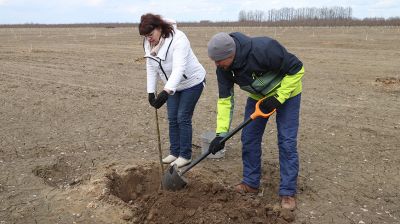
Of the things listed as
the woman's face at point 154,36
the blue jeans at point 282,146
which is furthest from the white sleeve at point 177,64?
the blue jeans at point 282,146

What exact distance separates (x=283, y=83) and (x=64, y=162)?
297cm

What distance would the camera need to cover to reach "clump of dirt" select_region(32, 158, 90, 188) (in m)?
4.61

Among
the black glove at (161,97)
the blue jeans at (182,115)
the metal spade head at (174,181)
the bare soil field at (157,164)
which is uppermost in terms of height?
the black glove at (161,97)

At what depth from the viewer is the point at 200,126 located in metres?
6.78

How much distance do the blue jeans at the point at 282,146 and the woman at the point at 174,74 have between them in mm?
772

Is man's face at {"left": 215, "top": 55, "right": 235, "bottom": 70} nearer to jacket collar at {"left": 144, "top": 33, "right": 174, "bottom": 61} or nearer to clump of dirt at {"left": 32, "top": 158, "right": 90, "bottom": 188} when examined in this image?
jacket collar at {"left": 144, "top": 33, "right": 174, "bottom": 61}

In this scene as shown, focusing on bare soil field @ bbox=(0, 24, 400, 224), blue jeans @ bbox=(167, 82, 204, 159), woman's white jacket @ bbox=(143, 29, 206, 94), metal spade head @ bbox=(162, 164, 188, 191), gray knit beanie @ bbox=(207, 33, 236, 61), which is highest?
gray knit beanie @ bbox=(207, 33, 236, 61)

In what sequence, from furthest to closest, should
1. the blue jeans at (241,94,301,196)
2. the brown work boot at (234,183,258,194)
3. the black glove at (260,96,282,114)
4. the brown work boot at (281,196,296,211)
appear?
1. the brown work boot at (234,183,258,194)
2. the brown work boot at (281,196,296,211)
3. the blue jeans at (241,94,301,196)
4. the black glove at (260,96,282,114)

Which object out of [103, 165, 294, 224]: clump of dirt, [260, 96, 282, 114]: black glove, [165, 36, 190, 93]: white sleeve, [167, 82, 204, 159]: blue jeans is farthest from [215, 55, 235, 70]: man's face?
[103, 165, 294, 224]: clump of dirt

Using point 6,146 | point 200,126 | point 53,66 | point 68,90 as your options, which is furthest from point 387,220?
point 53,66

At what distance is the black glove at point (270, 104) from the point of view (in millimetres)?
3580

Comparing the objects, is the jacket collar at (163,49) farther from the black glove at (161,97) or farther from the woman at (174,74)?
the black glove at (161,97)

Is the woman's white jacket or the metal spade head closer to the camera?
the metal spade head

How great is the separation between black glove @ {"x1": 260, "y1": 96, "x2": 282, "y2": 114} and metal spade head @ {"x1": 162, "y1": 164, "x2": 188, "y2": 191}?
3.56 ft
